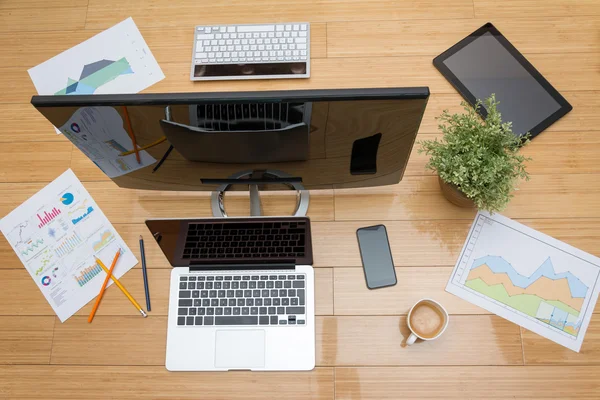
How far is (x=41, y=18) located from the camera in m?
1.24

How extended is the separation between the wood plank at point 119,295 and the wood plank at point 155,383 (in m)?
0.12

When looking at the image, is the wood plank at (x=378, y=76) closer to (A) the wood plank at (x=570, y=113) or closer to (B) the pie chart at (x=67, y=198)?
(A) the wood plank at (x=570, y=113)

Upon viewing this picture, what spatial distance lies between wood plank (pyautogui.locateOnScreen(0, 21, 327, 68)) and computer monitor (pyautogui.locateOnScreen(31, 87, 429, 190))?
417 millimetres

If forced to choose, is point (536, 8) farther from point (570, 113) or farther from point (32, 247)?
point (32, 247)

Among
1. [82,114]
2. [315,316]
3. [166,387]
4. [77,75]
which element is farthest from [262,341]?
[77,75]

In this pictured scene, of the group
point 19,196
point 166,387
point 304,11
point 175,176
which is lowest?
point 166,387

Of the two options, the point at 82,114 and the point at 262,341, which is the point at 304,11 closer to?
the point at 82,114

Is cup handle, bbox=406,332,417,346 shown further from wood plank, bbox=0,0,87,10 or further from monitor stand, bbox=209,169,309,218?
wood plank, bbox=0,0,87,10

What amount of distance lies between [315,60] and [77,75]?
0.63 meters

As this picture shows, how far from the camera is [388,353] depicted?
36.9 inches

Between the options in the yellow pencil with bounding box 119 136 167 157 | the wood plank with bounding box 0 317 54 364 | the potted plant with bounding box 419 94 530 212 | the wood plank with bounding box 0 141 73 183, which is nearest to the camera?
the yellow pencil with bounding box 119 136 167 157

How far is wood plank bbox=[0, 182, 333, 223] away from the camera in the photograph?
1.04 metres

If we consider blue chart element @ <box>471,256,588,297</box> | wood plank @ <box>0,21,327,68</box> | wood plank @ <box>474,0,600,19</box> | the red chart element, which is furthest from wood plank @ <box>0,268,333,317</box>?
wood plank @ <box>474,0,600,19</box>

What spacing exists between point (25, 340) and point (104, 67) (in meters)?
0.70
